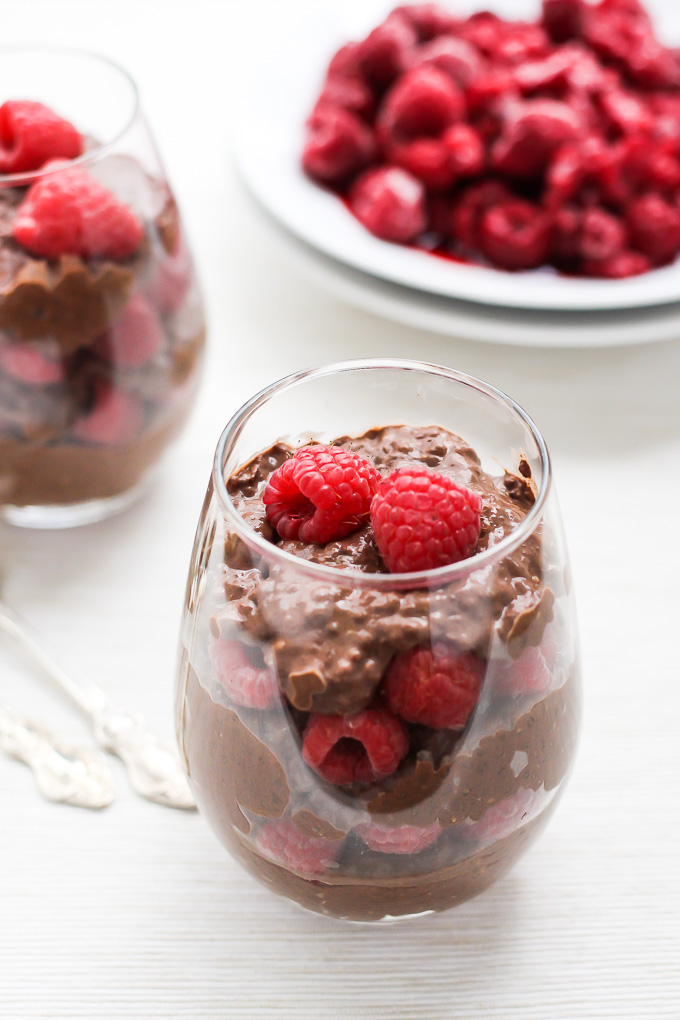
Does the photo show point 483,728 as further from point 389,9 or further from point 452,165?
point 389,9

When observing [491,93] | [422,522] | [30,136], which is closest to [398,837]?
[422,522]

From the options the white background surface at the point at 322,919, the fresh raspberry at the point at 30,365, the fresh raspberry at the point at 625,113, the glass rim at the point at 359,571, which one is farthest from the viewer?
the fresh raspberry at the point at 625,113

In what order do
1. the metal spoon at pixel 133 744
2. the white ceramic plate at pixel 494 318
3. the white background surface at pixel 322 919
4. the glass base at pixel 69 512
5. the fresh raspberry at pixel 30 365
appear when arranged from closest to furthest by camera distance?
the white background surface at pixel 322 919, the metal spoon at pixel 133 744, the fresh raspberry at pixel 30 365, the glass base at pixel 69 512, the white ceramic plate at pixel 494 318

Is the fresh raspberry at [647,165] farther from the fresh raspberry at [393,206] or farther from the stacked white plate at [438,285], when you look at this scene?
the fresh raspberry at [393,206]

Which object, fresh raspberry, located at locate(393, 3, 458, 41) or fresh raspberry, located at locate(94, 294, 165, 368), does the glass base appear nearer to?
fresh raspberry, located at locate(94, 294, 165, 368)

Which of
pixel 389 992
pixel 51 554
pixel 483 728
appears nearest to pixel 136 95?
pixel 51 554

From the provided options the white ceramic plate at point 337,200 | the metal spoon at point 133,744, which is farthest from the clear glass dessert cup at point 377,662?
the white ceramic plate at point 337,200

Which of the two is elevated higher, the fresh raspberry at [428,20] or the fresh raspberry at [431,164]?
the fresh raspberry at [428,20]

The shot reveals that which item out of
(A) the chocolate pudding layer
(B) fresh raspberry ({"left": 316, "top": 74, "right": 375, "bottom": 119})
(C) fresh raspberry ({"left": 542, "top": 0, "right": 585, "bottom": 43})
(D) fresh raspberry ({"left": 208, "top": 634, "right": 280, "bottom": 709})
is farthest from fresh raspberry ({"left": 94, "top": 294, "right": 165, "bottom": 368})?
(C) fresh raspberry ({"left": 542, "top": 0, "right": 585, "bottom": 43})
